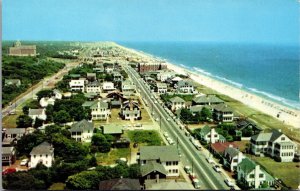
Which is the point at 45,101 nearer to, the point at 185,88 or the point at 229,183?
the point at 185,88

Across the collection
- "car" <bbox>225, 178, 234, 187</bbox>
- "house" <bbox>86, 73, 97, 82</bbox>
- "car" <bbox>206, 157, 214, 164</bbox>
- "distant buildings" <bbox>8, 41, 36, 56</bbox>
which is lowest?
"car" <bbox>225, 178, 234, 187</bbox>

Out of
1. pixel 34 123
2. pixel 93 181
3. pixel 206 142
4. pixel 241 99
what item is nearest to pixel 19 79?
pixel 34 123

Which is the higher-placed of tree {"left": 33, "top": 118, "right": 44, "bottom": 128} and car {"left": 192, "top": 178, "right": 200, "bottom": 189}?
tree {"left": 33, "top": 118, "right": 44, "bottom": 128}

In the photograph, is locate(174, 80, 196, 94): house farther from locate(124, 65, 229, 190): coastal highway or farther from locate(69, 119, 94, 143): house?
locate(69, 119, 94, 143): house

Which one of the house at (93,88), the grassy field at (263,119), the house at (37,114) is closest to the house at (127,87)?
the house at (93,88)

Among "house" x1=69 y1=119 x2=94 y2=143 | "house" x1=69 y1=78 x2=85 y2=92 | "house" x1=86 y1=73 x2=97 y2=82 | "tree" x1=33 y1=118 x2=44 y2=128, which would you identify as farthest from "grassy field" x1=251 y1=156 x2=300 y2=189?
"house" x1=86 y1=73 x2=97 y2=82

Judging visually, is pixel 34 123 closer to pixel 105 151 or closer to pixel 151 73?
pixel 105 151
